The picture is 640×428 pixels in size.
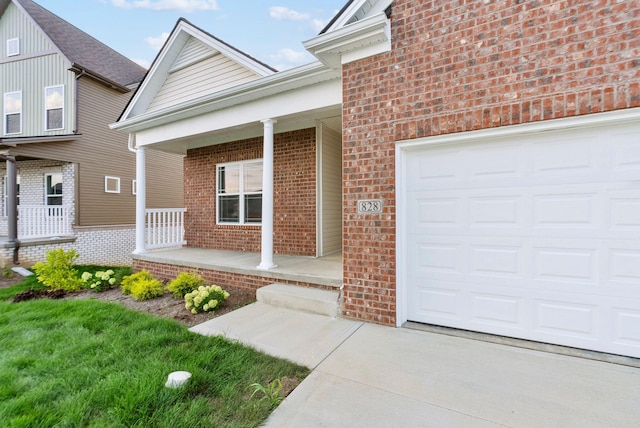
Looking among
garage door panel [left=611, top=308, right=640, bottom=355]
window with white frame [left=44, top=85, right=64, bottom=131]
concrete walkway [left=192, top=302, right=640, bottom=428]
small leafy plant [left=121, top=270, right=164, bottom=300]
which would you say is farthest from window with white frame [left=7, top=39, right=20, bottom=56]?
garage door panel [left=611, top=308, right=640, bottom=355]

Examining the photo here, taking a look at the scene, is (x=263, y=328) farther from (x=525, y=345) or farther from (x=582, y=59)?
(x=582, y=59)

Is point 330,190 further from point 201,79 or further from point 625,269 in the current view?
point 625,269

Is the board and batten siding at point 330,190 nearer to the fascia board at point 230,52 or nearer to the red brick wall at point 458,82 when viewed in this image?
the fascia board at point 230,52

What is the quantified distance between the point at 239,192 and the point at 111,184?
803cm

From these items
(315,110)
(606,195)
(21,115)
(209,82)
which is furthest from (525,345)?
(21,115)

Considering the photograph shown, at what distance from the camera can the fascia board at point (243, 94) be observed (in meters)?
4.71

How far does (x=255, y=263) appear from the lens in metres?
6.06

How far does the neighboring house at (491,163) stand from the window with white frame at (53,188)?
11653 millimetres

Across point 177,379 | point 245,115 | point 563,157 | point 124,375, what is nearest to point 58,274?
point 245,115

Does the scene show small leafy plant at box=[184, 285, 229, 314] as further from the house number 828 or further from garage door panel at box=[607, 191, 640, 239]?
garage door panel at box=[607, 191, 640, 239]

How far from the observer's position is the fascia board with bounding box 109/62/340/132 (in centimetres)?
471

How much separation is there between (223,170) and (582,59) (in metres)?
7.46

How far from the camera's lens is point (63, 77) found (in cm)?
1173

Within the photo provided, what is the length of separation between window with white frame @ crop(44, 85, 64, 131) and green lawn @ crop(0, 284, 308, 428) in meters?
11.2
